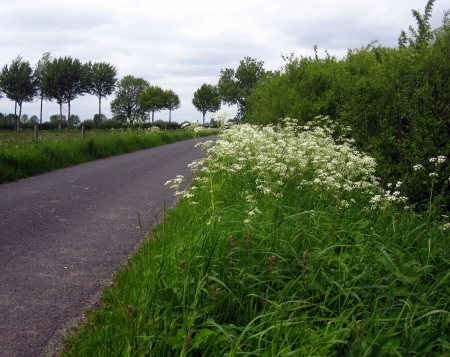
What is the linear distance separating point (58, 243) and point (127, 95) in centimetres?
8844

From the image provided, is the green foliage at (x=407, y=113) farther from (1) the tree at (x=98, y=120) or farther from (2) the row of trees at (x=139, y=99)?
(2) the row of trees at (x=139, y=99)

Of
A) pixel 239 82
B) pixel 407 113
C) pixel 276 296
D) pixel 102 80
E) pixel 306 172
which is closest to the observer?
pixel 276 296

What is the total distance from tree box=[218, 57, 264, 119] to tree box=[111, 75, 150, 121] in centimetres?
3425

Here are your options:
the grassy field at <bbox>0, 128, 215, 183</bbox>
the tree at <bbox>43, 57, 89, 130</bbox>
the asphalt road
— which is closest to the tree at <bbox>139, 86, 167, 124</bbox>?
the tree at <bbox>43, 57, 89, 130</bbox>

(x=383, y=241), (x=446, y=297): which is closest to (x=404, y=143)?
(x=383, y=241)

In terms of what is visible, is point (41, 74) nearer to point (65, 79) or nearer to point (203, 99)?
point (65, 79)

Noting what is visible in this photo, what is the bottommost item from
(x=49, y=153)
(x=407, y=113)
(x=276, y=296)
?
(x=276, y=296)

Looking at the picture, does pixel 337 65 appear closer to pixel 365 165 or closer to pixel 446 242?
pixel 365 165

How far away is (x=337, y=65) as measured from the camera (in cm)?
1176

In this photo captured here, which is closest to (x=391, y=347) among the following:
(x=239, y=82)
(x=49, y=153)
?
(x=49, y=153)

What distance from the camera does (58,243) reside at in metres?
5.16

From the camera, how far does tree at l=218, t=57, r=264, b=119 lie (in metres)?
52.7

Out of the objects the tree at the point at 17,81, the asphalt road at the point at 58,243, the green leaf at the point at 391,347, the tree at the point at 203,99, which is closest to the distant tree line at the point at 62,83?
the tree at the point at 17,81

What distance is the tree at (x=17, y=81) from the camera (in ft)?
187
